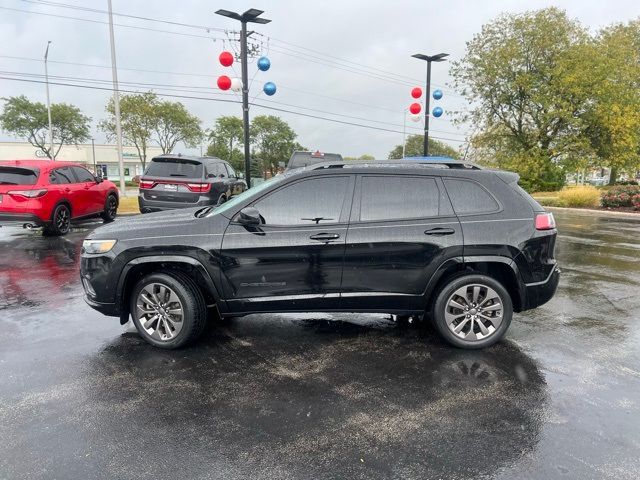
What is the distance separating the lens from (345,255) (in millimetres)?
4176

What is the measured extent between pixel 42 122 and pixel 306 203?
2261 inches

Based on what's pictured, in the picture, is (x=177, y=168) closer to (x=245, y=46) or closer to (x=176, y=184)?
(x=176, y=184)

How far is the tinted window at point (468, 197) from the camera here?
430 centimetres

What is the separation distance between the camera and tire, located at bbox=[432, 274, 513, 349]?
4.26 meters

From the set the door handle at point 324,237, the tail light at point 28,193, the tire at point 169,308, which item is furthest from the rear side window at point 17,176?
the door handle at point 324,237

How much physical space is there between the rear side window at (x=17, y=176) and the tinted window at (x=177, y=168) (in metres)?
2.49

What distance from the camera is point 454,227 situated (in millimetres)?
4223

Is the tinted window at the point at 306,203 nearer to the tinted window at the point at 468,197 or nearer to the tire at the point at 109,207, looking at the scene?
the tinted window at the point at 468,197

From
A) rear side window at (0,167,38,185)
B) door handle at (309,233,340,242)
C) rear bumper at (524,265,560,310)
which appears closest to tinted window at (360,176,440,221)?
door handle at (309,233,340,242)

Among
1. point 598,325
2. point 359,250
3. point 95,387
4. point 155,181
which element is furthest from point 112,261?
point 155,181

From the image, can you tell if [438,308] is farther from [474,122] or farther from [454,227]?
[474,122]

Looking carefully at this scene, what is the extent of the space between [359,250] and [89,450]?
2.61 metres

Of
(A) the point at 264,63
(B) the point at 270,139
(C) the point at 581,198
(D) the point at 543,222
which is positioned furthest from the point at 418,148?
(D) the point at 543,222

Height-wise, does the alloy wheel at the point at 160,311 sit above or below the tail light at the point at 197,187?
below
